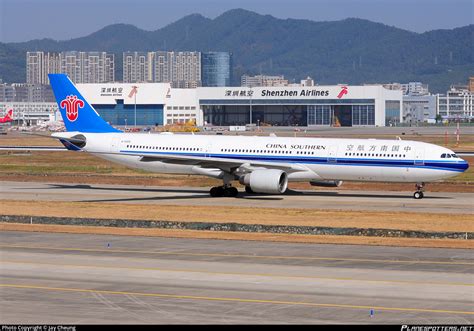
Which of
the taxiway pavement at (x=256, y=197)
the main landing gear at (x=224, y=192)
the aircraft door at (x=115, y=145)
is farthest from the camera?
the aircraft door at (x=115, y=145)

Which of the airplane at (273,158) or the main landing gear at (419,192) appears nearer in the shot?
the airplane at (273,158)

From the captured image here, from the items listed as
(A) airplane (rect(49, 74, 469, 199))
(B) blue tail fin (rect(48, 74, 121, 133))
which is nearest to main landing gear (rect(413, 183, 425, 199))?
(A) airplane (rect(49, 74, 469, 199))

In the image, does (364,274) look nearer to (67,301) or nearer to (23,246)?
(67,301)

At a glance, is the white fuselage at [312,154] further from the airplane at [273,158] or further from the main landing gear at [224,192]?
the main landing gear at [224,192]

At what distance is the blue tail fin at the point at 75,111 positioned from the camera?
62312mm

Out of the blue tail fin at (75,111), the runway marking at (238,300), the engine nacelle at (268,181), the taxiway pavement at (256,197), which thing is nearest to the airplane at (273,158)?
the engine nacelle at (268,181)

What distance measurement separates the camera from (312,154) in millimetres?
55500

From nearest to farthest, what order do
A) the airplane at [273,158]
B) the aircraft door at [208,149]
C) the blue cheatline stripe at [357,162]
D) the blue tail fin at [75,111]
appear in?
the blue cheatline stripe at [357,162] → the airplane at [273,158] → the aircraft door at [208,149] → the blue tail fin at [75,111]

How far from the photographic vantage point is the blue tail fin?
6231cm

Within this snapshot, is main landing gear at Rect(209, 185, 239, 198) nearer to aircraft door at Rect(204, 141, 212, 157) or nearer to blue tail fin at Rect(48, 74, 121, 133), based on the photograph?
aircraft door at Rect(204, 141, 212, 157)

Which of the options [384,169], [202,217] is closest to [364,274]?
[202,217]

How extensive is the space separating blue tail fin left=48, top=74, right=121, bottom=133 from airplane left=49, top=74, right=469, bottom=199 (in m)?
0.34

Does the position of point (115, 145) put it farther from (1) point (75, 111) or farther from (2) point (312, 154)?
(2) point (312, 154)

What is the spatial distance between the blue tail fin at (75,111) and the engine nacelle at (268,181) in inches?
492
